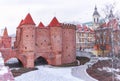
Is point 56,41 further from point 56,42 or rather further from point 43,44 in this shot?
point 43,44

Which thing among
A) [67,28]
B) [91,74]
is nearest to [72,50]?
[67,28]

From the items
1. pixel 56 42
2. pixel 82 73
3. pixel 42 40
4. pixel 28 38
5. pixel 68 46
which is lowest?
pixel 82 73

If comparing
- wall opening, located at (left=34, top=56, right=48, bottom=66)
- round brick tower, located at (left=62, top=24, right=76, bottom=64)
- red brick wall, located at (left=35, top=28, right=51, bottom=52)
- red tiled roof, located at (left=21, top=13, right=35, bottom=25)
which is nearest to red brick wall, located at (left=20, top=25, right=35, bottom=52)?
red tiled roof, located at (left=21, top=13, right=35, bottom=25)

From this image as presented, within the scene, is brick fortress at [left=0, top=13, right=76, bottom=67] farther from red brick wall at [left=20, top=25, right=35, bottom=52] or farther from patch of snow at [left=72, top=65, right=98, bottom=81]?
patch of snow at [left=72, top=65, right=98, bottom=81]

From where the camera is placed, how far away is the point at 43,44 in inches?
1610

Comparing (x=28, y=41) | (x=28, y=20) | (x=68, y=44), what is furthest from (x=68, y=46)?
(x=28, y=20)

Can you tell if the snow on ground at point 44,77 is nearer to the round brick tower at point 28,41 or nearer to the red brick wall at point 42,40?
the round brick tower at point 28,41

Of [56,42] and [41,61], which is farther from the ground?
[56,42]

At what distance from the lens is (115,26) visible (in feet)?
173

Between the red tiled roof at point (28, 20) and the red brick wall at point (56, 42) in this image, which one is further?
the red brick wall at point (56, 42)

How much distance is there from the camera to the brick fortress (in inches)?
1524

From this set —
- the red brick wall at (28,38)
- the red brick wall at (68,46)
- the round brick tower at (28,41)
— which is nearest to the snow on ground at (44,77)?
the round brick tower at (28,41)

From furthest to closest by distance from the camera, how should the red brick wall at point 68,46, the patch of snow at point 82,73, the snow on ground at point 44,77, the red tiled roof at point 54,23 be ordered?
the red brick wall at point 68,46 < the red tiled roof at point 54,23 < the patch of snow at point 82,73 < the snow on ground at point 44,77

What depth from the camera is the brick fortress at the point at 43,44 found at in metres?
38.7
